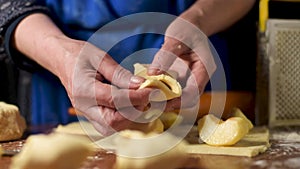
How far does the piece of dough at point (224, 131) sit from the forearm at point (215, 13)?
0.78ft

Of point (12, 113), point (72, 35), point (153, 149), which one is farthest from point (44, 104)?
point (153, 149)

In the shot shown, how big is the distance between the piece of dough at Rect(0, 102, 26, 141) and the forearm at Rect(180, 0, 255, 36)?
380 millimetres

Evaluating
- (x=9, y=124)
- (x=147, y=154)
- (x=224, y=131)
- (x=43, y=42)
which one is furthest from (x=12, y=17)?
(x=147, y=154)

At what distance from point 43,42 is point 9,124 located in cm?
19

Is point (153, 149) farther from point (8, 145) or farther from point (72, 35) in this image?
point (72, 35)

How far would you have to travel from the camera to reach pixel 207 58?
3.64ft

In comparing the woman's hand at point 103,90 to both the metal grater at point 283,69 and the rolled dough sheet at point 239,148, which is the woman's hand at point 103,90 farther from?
the metal grater at point 283,69

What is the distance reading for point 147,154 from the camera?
753mm

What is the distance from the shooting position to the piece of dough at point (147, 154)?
0.75 metres

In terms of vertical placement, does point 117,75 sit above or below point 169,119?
above

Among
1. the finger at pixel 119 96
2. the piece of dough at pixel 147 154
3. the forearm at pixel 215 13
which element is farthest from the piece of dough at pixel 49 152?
the forearm at pixel 215 13

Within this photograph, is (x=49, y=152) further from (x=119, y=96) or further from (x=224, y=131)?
(x=224, y=131)

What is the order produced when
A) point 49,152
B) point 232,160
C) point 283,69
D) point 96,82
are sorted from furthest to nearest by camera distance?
point 283,69
point 96,82
point 232,160
point 49,152

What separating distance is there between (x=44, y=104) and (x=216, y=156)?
60 centimetres
